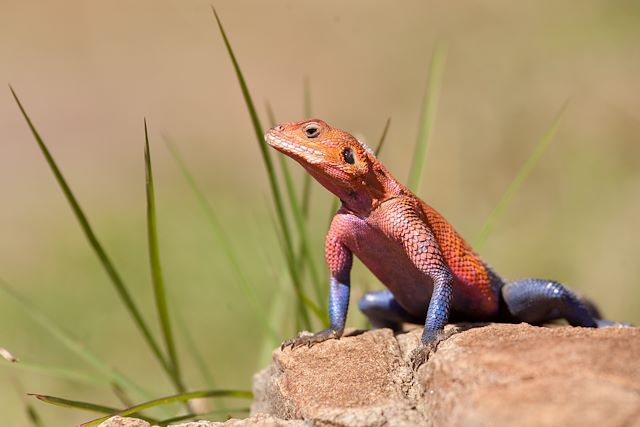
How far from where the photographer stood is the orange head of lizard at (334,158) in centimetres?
293

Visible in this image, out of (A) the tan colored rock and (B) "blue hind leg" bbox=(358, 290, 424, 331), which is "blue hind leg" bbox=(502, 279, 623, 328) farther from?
(A) the tan colored rock

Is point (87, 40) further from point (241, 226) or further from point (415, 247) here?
point (415, 247)

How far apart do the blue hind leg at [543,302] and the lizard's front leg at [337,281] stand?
0.62 m

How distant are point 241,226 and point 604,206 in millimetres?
2908

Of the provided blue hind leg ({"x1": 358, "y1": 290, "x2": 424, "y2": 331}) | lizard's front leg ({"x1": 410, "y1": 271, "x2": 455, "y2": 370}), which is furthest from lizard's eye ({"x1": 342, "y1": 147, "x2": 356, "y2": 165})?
blue hind leg ({"x1": 358, "y1": 290, "x2": 424, "y2": 331})

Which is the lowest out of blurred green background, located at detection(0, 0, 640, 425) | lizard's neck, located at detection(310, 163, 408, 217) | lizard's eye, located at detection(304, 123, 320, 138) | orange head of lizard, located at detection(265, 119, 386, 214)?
blurred green background, located at detection(0, 0, 640, 425)

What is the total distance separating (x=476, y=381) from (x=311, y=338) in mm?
971

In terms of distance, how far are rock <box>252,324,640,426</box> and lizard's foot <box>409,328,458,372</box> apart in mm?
41

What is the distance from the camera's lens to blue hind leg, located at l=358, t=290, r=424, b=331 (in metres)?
3.46

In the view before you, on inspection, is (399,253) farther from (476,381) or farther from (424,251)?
(476,381)

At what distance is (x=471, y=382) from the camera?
2135 millimetres

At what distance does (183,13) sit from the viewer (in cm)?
1019

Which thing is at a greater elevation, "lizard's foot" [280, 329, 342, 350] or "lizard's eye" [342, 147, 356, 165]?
"lizard's eye" [342, 147, 356, 165]

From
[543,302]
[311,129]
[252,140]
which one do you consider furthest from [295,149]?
[252,140]
